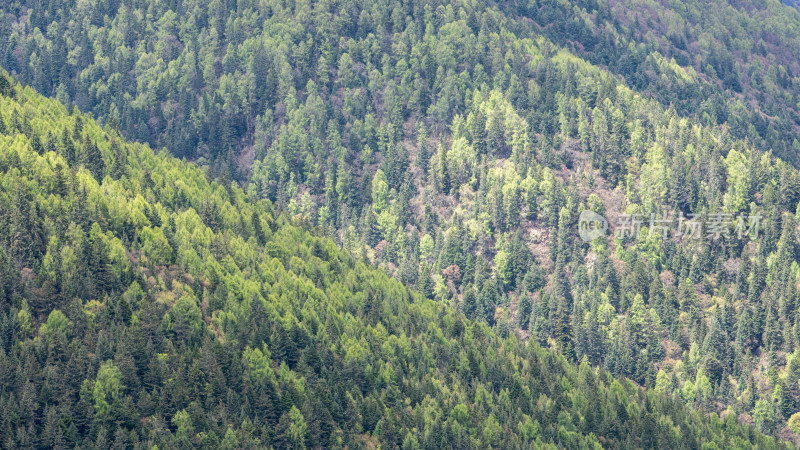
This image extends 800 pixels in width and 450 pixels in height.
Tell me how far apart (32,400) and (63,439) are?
8.53 metres

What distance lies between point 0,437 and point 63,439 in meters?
8.82

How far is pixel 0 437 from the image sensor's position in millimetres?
191375

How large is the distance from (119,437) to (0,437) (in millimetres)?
16946

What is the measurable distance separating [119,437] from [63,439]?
8132 mm

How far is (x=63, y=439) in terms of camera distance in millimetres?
195000

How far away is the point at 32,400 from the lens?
199 meters

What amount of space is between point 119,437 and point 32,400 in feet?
45.8

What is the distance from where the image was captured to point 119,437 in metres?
198
